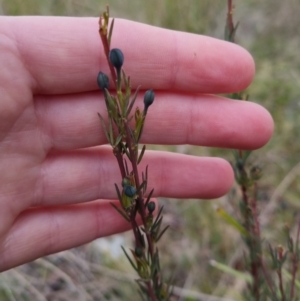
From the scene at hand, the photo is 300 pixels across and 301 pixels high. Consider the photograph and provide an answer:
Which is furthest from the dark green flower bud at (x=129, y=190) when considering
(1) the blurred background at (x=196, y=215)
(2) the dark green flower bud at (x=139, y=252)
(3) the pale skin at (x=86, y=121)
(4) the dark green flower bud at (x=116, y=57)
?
(1) the blurred background at (x=196, y=215)

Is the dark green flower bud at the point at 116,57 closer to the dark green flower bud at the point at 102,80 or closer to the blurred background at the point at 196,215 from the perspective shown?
the dark green flower bud at the point at 102,80

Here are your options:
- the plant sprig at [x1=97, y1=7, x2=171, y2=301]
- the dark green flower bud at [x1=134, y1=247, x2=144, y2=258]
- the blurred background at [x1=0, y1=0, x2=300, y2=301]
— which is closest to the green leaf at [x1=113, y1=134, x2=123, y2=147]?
the plant sprig at [x1=97, y1=7, x2=171, y2=301]

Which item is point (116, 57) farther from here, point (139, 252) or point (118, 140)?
point (139, 252)

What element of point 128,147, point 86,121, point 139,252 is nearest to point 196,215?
point 86,121

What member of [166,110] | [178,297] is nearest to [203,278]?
[178,297]

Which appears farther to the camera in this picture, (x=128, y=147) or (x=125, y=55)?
(x=125, y=55)

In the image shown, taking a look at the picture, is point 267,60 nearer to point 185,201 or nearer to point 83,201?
point 185,201
